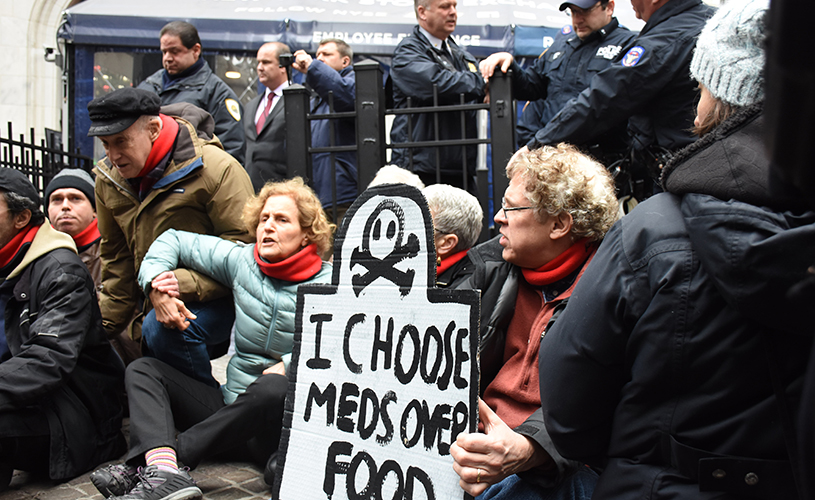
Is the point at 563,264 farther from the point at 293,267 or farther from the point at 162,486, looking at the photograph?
the point at 162,486

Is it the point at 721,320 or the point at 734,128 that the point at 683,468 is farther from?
the point at 734,128

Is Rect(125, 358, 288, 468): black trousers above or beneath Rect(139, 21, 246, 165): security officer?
beneath

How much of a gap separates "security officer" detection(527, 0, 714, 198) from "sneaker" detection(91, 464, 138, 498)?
2714 millimetres

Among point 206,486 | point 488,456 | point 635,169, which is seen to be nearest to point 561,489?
point 488,456

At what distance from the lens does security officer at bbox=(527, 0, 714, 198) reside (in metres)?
3.45

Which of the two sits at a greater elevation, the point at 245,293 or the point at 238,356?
the point at 245,293

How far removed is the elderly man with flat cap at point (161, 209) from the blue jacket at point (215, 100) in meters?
1.31

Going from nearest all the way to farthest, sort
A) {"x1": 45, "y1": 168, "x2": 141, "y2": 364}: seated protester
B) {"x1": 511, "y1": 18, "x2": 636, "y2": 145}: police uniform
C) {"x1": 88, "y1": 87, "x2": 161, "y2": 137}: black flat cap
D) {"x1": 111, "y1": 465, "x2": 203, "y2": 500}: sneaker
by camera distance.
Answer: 1. {"x1": 111, "y1": 465, "x2": 203, "y2": 500}: sneaker
2. {"x1": 88, "y1": 87, "x2": 161, "y2": 137}: black flat cap
3. {"x1": 511, "y1": 18, "x2": 636, "y2": 145}: police uniform
4. {"x1": 45, "y1": 168, "x2": 141, "y2": 364}: seated protester

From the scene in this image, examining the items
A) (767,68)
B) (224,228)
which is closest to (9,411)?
(224,228)

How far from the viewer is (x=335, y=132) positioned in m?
5.17

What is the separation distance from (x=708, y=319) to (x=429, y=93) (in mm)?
3331

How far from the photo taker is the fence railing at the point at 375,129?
175 inches

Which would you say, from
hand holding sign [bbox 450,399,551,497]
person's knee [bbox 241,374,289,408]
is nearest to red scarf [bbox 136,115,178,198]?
Result: person's knee [bbox 241,374,289,408]

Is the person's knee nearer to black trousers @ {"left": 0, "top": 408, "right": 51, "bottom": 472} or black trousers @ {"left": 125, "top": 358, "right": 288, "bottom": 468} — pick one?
black trousers @ {"left": 125, "top": 358, "right": 288, "bottom": 468}
